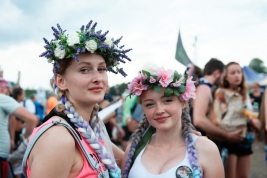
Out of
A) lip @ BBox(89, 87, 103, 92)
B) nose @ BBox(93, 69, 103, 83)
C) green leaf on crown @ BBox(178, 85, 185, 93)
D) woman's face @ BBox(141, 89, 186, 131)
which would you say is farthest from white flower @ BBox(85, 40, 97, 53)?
green leaf on crown @ BBox(178, 85, 185, 93)

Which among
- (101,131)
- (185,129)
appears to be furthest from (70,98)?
(185,129)

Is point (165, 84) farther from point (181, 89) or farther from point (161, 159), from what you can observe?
point (161, 159)

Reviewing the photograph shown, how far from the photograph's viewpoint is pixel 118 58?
2.17m

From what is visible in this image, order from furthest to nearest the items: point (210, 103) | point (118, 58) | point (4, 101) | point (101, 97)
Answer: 1. point (210, 103)
2. point (4, 101)
3. point (118, 58)
4. point (101, 97)

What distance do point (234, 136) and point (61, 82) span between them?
2.67 m

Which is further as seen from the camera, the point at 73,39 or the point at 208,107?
the point at 208,107

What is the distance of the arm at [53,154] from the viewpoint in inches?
62.9

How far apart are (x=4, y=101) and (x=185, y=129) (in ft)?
7.80

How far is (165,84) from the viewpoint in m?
2.21

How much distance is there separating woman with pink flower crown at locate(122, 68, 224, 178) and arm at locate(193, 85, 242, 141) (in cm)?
136

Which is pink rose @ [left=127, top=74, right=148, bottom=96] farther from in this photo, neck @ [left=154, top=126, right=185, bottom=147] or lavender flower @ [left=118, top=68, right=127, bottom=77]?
neck @ [left=154, top=126, right=185, bottom=147]

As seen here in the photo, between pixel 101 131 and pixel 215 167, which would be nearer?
pixel 215 167

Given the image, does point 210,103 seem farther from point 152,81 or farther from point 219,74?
point 152,81

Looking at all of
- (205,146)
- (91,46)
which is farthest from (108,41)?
(205,146)
